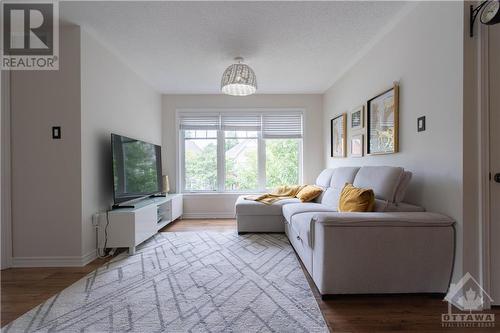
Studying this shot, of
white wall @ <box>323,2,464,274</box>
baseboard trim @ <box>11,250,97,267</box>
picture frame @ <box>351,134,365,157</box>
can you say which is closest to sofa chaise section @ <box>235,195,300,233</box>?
picture frame @ <box>351,134,365,157</box>

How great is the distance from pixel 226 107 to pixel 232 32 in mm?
2297

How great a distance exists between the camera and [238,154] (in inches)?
194

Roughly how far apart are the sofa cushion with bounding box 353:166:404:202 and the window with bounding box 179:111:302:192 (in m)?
2.40

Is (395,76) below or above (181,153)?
above

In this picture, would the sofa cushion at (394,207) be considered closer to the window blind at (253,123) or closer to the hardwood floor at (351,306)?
the hardwood floor at (351,306)

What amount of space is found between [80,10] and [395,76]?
3.03 metres

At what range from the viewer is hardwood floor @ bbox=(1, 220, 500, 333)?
5.04ft

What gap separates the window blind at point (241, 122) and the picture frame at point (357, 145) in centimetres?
195

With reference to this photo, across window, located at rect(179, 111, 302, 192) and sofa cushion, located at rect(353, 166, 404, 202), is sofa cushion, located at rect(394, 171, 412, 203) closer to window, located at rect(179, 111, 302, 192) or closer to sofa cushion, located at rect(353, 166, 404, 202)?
sofa cushion, located at rect(353, 166, 404, 202)

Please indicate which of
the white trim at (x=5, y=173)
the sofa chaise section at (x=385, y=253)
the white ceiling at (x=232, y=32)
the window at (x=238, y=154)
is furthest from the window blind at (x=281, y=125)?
the white trim at (x=5, y=173)

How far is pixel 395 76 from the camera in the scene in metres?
2.47

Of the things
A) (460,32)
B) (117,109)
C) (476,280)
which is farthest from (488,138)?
(117,109)

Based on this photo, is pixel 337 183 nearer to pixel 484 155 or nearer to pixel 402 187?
pixel 402 187

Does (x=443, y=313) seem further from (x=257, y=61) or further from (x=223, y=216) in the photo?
(x=223, y=216)
